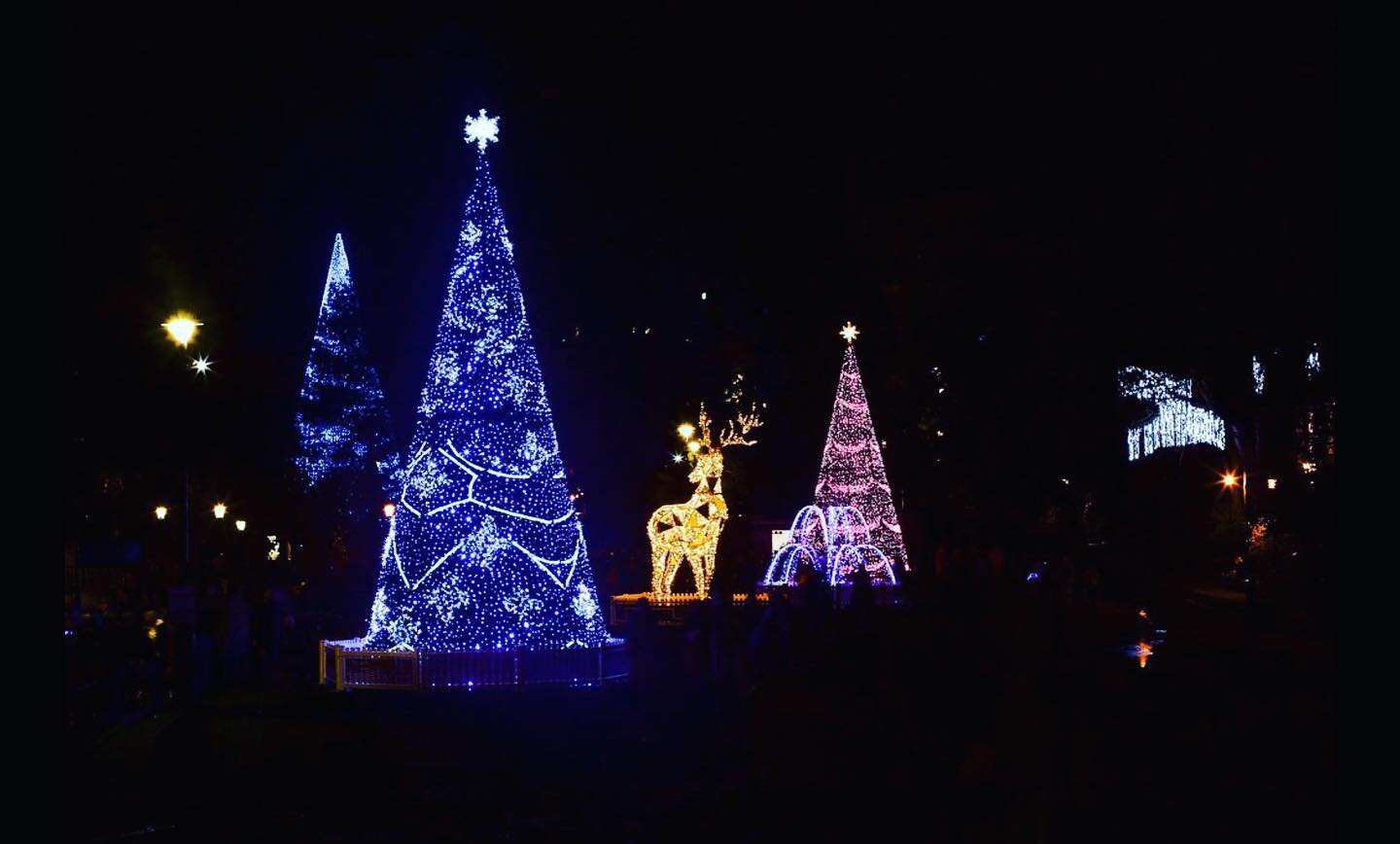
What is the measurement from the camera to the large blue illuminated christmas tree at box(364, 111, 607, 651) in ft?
50.2

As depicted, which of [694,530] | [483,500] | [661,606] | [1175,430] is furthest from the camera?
[1175,430]

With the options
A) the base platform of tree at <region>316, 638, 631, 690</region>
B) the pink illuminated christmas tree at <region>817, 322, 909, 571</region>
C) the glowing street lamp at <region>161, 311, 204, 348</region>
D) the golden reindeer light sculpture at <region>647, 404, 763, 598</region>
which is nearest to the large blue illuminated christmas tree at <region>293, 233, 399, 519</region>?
the pink illuminated christmas tree at <region>817, 322, 909, 571</region>

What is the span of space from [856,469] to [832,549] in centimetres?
380

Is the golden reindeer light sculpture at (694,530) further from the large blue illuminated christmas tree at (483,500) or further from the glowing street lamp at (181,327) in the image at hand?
the glowing street lamp at (181,327)

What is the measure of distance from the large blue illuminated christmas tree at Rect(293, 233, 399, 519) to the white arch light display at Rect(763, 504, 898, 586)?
1664 cm

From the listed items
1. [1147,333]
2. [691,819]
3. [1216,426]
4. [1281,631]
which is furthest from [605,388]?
[1216,426]

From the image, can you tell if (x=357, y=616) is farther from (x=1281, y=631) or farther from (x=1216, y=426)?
(x=1216, y=426)

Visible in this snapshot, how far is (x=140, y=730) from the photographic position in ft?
44.8

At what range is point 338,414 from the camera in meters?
40.8

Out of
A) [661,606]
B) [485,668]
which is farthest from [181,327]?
[661,606]

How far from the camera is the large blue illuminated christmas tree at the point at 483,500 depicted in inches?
602

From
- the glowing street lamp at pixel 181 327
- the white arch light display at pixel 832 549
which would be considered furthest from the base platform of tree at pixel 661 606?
the glowing street lamp at pixel 181 327

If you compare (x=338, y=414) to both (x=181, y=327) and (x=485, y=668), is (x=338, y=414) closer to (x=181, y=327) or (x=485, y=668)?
(x=181, y=327)

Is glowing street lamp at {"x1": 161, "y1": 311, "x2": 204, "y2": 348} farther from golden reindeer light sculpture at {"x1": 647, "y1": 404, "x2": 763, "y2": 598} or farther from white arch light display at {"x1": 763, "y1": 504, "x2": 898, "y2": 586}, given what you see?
white arch light display at {"x1": 763, "y1": 504, "x2": 898, "y2": 586}
